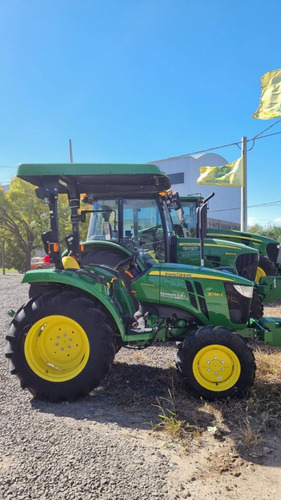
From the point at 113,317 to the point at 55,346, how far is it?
618 mm

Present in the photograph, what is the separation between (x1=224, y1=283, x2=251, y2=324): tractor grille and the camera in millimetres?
3529

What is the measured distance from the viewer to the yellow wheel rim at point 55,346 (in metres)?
3.24

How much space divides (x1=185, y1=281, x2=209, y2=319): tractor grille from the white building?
2693 centimetres

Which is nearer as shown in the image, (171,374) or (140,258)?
(171,374)

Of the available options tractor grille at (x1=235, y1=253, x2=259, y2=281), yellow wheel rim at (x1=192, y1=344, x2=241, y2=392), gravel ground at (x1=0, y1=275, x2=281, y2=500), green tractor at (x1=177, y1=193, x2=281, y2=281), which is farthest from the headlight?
green tractor at (x1=177, y1=193, x2=281, y2=281)

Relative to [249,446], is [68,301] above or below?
above

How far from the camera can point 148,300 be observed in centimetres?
360

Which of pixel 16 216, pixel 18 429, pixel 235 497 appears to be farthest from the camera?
pixel 16 216

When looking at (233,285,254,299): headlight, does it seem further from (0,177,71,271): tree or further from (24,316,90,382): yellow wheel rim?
(0,177,71,271): tree

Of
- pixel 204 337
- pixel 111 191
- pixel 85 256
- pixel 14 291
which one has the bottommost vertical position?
pixel 14 291

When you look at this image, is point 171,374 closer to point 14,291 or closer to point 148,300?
point 148,300

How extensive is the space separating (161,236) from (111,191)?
122 centimetres

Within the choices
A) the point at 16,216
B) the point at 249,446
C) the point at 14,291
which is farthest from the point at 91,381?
the point at 16,216

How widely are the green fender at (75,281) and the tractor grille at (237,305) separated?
114 cm
